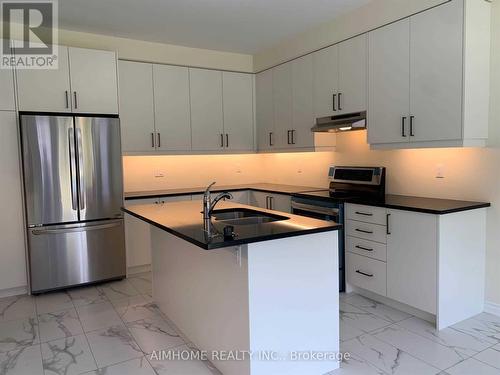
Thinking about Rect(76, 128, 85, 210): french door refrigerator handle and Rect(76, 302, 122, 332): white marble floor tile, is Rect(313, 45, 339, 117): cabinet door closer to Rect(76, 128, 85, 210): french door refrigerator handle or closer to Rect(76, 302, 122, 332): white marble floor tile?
Rect(76, 128, 85, 210): french door refrigerator handle

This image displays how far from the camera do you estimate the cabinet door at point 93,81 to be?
3852 mm

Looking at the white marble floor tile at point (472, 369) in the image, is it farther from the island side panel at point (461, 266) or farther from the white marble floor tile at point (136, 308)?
the white marble floor tile at point (136, 308)

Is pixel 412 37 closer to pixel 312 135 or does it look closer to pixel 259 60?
pixel 312 135

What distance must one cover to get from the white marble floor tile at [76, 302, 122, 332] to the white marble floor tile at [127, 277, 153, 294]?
15.8 inches

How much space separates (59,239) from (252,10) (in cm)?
287

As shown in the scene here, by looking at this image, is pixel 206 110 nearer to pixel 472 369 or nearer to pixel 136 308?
pixel 136 308

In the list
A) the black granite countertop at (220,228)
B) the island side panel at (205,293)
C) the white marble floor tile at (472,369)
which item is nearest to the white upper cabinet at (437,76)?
the black granite countertop at (220,228)

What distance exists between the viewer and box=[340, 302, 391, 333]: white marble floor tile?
2.94 m

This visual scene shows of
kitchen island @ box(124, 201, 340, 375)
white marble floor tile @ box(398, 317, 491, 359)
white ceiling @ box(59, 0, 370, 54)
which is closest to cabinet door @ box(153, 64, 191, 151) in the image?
white ceiling @ box(59, 0, 370, 54)

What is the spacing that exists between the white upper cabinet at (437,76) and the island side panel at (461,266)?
0.60 m

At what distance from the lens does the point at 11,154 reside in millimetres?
3625

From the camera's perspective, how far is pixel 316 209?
379cm

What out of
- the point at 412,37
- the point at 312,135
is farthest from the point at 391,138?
the point at 312,135

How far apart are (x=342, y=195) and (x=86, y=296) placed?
2688mm
